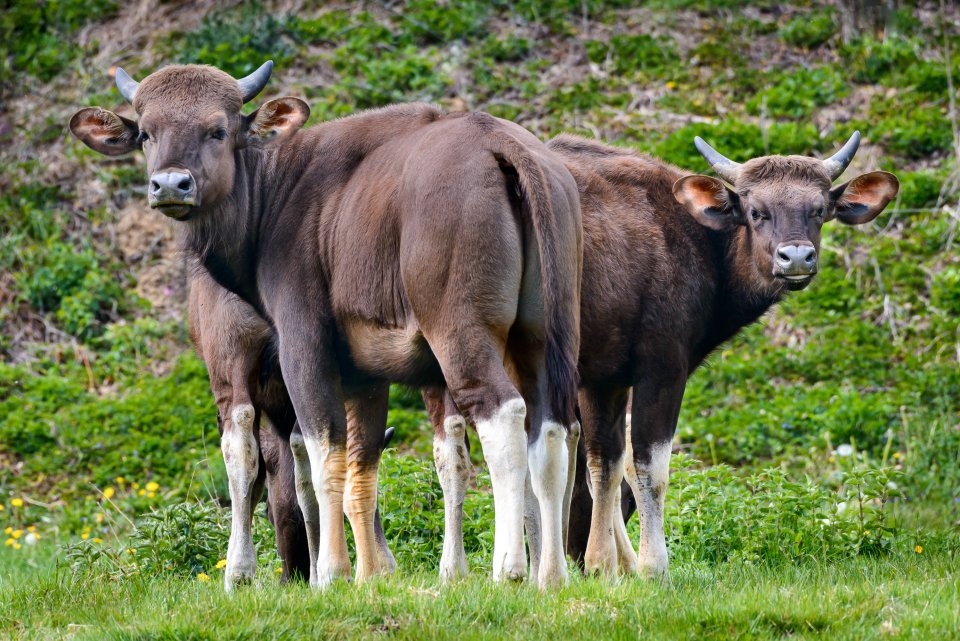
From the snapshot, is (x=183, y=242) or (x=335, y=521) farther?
(x=183, y=242)

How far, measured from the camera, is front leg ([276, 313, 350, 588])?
840 centimetres

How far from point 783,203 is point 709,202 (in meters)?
0.51

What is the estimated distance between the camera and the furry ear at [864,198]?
9.56 meters

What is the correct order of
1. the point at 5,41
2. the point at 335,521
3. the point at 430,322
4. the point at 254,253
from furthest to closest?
the point at 5,41 → the point at 254,253 → the point at 335,521 → the point at 430,322

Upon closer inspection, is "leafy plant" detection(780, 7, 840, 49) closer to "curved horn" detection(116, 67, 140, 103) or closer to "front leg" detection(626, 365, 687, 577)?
"front leg" detection(626, 365, 687, 577)

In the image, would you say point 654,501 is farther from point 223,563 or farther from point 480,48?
point 480,48

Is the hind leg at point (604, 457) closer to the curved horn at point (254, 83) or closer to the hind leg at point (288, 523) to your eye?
the hind leg at point (288, 523)

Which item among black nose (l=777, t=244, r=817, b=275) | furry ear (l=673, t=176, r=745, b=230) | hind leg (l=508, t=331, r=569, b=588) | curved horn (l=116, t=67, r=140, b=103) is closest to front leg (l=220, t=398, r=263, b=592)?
curved horn (l=116, t=67, r=140, b=103)

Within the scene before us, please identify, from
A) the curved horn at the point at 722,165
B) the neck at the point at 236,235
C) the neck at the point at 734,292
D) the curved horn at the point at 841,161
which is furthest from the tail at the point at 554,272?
the curved horn at the point at 841,161

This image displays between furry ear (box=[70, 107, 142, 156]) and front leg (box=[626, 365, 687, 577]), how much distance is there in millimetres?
3745

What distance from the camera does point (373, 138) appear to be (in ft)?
29.1

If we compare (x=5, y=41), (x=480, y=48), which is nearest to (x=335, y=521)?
(x=480, y=48)

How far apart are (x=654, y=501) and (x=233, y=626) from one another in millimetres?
3224

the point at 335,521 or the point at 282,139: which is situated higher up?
the point at 282,139
